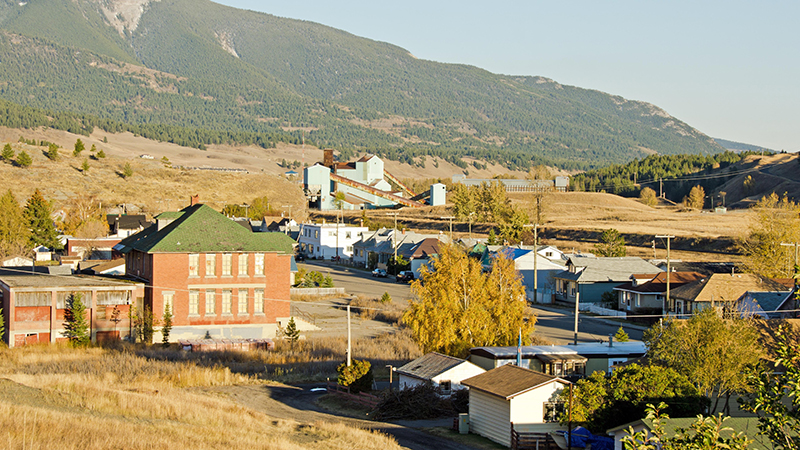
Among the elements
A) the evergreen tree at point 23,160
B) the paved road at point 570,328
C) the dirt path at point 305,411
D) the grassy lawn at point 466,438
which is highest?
the evergreen tree at point 23,160

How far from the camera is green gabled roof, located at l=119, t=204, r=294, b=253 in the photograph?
46719mm

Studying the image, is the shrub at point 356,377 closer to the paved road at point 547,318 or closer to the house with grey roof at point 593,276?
the paved road at point 547,318

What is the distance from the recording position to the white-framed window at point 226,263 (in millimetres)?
47344

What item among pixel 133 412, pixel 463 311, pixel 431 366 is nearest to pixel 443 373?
pixel 431 366

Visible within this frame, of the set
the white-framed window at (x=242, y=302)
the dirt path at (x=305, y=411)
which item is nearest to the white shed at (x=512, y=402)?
the dirt path at (x=305, y=411)

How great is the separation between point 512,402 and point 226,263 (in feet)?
82.9

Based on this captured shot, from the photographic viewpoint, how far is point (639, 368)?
1093 inches

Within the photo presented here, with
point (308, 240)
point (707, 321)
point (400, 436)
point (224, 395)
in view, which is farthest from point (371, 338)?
point (308, 240)

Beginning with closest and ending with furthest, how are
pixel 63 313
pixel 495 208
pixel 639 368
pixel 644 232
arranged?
pixel 639 368 → pixel 63 313 → pixel 644 232 → pixel 495 208

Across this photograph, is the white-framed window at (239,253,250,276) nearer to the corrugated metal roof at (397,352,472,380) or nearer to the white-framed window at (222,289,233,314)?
the white-framed window at (222,289,233,314)

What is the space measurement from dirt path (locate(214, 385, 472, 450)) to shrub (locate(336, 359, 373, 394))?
1566mm

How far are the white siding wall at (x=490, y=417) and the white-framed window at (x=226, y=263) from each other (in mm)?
22449

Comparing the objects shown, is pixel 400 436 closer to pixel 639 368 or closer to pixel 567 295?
pixel 639 368

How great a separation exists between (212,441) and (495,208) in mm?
107087
